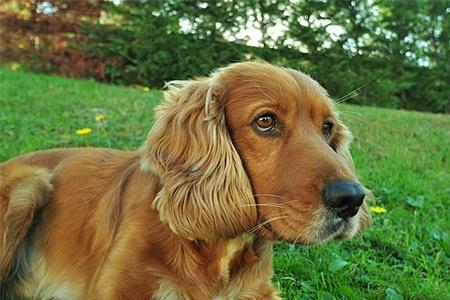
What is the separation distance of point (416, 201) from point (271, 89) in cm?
254

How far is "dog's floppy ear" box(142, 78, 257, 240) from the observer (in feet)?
7.69

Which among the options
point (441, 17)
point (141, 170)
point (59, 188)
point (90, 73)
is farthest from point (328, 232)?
point (441, 17)

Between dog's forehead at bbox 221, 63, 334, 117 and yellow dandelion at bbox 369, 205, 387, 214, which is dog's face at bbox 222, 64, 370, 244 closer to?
dog's forehead at bbox 221, 63, 334, 117

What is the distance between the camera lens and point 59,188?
10.2 ft

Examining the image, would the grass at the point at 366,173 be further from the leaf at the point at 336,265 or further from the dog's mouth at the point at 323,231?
the dog's mouth at the point at 323,231

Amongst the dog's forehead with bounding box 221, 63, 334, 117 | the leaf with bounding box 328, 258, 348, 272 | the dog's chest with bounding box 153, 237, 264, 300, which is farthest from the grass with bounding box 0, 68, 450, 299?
the dog's forehead with bounding box 221, 63, 334, 117

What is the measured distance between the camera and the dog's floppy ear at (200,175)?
2344 mm

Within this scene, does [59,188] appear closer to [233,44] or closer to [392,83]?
[233,44]

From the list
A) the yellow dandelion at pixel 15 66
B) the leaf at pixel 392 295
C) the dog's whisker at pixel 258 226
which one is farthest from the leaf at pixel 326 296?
the yellow dandelion at pixel 15 66

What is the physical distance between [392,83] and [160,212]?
1312 cm

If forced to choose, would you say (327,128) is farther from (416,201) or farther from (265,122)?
(416,201)

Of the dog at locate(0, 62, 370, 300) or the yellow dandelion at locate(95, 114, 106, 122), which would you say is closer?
Result: the dog at locate(0, 62, 370, 300)

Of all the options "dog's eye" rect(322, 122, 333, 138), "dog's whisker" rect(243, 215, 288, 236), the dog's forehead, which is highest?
the dog's forehead

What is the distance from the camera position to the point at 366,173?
17.2ft
